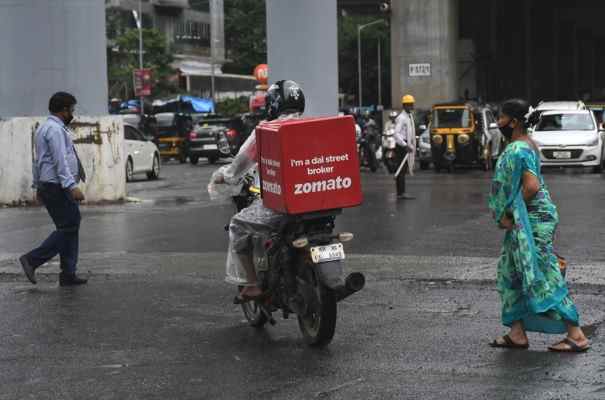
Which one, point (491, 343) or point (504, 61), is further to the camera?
point (504, 61)

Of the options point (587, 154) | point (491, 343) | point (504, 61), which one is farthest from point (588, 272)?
point (504, 61)

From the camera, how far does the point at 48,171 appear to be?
11.7m

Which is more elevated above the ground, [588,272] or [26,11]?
[26,11]

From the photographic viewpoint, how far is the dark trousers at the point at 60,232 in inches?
461

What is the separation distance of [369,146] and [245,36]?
251ft

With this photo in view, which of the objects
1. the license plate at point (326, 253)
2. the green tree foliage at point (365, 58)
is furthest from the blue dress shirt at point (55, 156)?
the green tree foliage at point (365, 58)

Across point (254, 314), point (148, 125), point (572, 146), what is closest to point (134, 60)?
point (148, 125)

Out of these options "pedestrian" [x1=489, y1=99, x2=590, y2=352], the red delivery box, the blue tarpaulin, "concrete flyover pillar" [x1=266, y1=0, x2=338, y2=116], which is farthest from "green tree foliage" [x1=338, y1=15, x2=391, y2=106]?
"pedestrian" [x1=489, y1=99, x2=590, y2=352]

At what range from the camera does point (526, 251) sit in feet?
26.2

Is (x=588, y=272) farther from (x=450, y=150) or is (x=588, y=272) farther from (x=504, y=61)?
(x=504, y=61)

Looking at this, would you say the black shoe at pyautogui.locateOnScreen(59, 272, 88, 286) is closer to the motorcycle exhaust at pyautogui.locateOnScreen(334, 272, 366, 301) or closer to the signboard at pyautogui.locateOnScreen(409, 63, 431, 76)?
the motorcycle exhaust at pyautogui.locateOnScreen(334, 272, 366, 301)

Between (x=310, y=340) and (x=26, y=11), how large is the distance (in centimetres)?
1424

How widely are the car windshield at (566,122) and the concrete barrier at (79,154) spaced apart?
14.1m

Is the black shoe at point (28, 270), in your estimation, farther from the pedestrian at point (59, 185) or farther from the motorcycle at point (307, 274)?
the motorcycle at point (307, 274)
